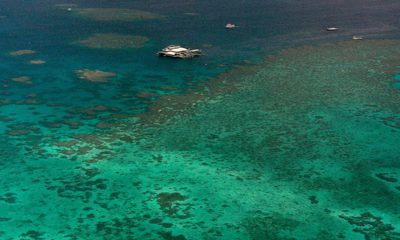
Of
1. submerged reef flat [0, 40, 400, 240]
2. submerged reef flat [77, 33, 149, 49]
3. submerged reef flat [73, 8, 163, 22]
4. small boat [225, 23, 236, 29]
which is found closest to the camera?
submerged reef flat [0, 40, 400, 240]

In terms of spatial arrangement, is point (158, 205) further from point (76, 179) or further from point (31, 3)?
point (31, 3)

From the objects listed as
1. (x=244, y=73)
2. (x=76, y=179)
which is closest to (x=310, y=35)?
(x=244, y=73)

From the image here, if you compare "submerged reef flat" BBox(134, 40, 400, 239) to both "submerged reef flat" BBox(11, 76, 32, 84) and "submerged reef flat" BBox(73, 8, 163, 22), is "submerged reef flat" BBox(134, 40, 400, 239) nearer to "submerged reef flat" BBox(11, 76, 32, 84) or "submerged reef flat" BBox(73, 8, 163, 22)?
"submerged reef flat" BBox(11, 76, 32, 84)

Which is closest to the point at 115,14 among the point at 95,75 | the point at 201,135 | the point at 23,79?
the point at 95,75

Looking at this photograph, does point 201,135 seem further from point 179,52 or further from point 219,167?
point 179,52

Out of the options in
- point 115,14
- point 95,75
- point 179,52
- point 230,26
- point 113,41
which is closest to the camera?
point 95,75

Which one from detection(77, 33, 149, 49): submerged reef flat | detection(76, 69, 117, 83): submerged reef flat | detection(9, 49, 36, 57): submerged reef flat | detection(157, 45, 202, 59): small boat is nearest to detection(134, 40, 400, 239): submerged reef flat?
detection(157, 45, 202, 59): small boat

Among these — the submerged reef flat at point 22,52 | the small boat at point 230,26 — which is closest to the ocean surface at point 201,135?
the submerged reef flat at point 22,52

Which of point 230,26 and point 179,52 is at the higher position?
point 230,26
